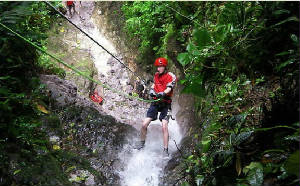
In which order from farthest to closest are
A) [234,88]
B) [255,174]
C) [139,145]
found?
[139,145]
[234,88]
[255,174]

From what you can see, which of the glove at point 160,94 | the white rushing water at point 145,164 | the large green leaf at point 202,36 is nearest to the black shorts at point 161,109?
the glove at point 160,94

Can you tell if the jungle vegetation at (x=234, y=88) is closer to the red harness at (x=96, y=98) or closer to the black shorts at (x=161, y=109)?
the black shorts at (x=161, y=109)

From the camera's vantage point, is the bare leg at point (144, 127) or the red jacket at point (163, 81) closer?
the red jacket at point (163, 81)

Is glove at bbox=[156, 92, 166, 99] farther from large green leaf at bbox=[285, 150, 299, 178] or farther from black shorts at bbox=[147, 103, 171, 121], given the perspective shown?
large green leaf at bbox=[285, 150, 299, 178]

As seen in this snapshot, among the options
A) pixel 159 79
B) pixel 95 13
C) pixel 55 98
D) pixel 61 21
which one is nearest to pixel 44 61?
pixel 55 98

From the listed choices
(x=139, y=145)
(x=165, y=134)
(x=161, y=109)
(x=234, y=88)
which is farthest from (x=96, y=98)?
(x=234, y=88)

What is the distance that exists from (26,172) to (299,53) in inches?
102

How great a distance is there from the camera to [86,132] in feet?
17.1

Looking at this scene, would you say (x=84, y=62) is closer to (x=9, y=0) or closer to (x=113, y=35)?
(x=113, y=35)

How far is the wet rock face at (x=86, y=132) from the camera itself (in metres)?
4.46

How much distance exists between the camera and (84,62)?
984 cm

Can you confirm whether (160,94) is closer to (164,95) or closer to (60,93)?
(164,95)

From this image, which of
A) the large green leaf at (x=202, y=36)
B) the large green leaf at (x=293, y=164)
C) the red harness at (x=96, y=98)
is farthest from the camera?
the red harness at (x=96, y=98)

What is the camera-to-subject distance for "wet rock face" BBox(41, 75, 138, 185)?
446 cm
